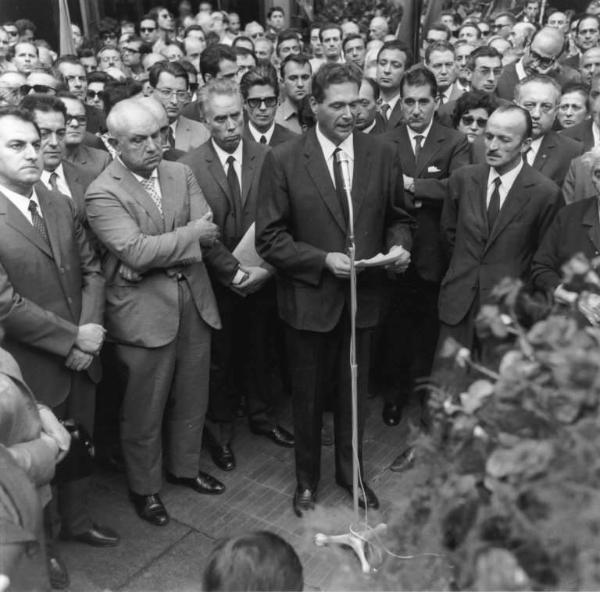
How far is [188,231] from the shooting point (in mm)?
3752

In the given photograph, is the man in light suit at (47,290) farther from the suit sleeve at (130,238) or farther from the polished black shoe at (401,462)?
the polished black shoe at (401,462)

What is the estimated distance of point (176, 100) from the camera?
6.09 metres

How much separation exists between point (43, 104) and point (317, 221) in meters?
1.76

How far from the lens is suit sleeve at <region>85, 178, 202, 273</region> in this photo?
3607 millimetres

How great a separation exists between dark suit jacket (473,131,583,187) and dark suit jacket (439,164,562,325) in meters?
0.68

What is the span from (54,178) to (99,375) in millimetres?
1214

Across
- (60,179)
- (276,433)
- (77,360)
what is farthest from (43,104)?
(276,433)

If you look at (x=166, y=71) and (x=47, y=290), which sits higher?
(x=166, y=71)

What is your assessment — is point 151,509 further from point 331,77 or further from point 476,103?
point 476,103

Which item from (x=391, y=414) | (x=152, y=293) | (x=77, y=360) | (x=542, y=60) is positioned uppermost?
(x=542, y=60)

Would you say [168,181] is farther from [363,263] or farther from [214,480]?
[214,480]

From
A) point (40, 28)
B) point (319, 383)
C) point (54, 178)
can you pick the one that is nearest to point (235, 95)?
point (54, 178)

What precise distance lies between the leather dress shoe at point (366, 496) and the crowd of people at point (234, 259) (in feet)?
0.05

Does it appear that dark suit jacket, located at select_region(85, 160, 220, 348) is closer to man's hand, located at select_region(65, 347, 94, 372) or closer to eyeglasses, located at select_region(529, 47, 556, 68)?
man's hand, located at select_region(65, 347, 94, 372)
